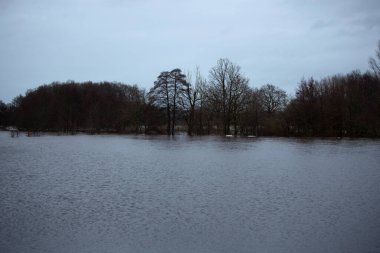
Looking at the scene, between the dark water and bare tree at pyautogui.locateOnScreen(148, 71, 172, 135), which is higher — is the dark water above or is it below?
below

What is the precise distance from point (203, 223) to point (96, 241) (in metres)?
2.84

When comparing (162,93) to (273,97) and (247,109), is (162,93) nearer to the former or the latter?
(247,109)

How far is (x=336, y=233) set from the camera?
918cm

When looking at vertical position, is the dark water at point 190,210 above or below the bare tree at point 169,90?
below

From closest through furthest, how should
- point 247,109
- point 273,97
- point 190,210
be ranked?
point 190,210 → point 247,109 → point 273,97

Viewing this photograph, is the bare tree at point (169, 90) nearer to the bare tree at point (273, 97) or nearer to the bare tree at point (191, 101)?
the bare tree at point (191, 101)

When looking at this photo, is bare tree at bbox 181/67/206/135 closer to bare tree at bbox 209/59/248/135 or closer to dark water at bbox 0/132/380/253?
bare tree at bbox 209/59/248/135

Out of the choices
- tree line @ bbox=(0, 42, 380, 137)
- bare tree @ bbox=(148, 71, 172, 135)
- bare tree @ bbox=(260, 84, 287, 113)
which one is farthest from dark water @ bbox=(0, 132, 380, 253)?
bare tree @ bbox=(260, 84, 287, 113)

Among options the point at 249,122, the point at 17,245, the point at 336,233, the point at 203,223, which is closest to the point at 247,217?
the point at 203,223

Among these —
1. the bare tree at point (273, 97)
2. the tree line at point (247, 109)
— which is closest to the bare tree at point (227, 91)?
the tree line at point (247, 109)

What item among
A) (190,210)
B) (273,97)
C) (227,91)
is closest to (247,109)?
(227,91)

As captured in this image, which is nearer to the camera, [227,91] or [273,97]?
[227,91]

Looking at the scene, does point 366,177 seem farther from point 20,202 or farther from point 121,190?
point 20,202

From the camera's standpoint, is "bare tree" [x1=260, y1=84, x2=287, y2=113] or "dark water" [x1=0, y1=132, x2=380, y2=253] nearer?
"dark water" [x1=0, y1=132, x2=380, y2=253]
